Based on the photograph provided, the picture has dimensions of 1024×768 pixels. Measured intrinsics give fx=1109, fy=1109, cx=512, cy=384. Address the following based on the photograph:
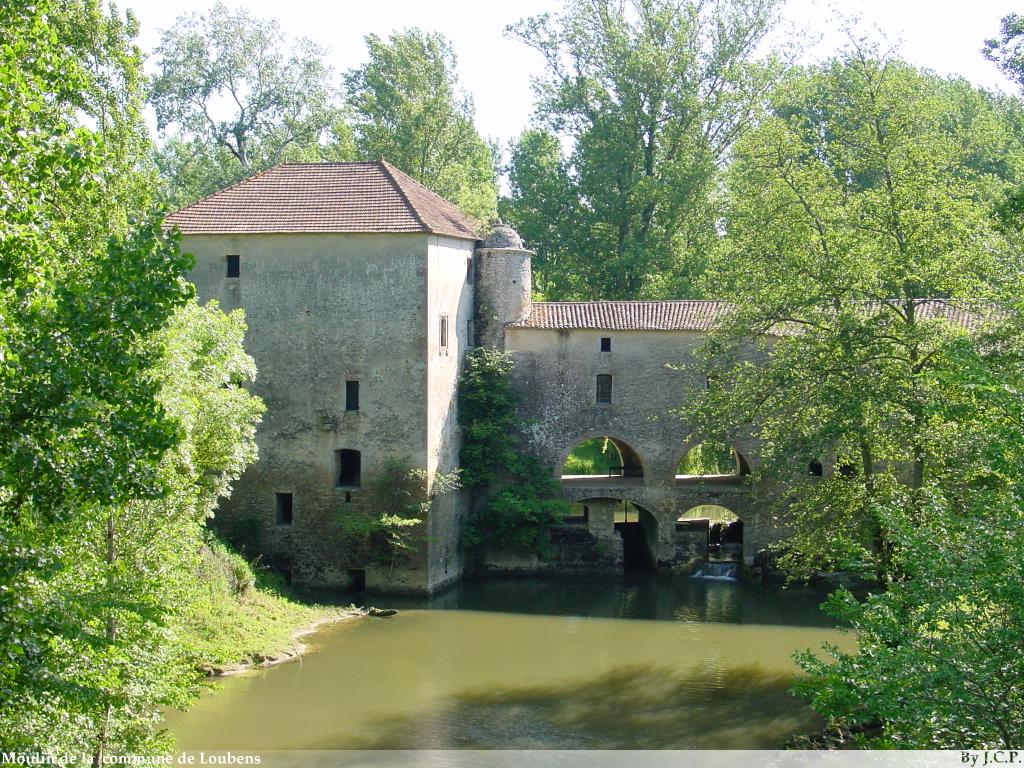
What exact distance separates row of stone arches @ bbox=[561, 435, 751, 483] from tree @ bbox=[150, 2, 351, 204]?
13619 mm

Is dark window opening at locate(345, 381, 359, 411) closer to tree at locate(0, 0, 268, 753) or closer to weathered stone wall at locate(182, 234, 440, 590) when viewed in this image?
weathered stone wall at locate(182, 234, 440, 590)

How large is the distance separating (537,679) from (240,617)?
5.72 meters

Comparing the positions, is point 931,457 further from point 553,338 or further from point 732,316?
point 553,338

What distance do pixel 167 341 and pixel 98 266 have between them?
3.68m

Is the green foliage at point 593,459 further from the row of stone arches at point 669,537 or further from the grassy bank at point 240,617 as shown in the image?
the grassy bank at point 240,617

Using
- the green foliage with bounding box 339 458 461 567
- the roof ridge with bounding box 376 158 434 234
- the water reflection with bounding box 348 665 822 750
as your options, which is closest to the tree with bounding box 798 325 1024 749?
the water reflection with bounding box 348 665 822 750

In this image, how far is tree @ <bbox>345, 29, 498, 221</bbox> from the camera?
35.9m

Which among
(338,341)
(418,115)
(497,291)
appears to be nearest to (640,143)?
(418,115)

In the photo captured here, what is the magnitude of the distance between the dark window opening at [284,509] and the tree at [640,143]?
14289 mm

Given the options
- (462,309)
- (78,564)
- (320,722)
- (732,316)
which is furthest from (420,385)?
(78,564)

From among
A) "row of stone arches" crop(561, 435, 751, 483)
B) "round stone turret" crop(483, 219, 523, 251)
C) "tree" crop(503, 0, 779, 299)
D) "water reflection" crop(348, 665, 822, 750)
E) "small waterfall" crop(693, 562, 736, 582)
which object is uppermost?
"tree" crop(503, 0, 779, 299)

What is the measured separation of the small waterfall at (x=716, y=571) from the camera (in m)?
27.7

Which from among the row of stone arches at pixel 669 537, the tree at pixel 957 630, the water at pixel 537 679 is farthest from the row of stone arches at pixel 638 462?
the tree at pixel 957 630

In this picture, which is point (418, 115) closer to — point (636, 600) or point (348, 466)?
point (348, 466)
